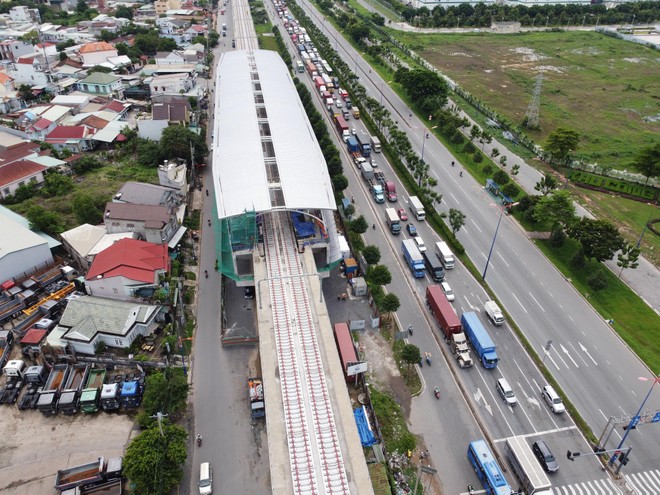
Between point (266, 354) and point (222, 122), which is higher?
point (222, 122)

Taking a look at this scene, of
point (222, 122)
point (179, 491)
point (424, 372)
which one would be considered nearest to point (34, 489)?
point (179, 491)

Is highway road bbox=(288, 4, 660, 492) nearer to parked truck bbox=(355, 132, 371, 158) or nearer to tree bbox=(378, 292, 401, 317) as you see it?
tree bbox=(378, 292, 401, 317)

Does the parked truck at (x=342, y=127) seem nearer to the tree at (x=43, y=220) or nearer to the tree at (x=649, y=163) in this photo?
the tree at (x=649, y=163)

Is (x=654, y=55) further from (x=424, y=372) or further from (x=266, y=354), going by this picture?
(x=266, y=354)

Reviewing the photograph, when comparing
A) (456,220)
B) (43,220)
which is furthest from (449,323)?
(43,220)

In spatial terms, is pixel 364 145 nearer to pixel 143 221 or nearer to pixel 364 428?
pixel 143 221
